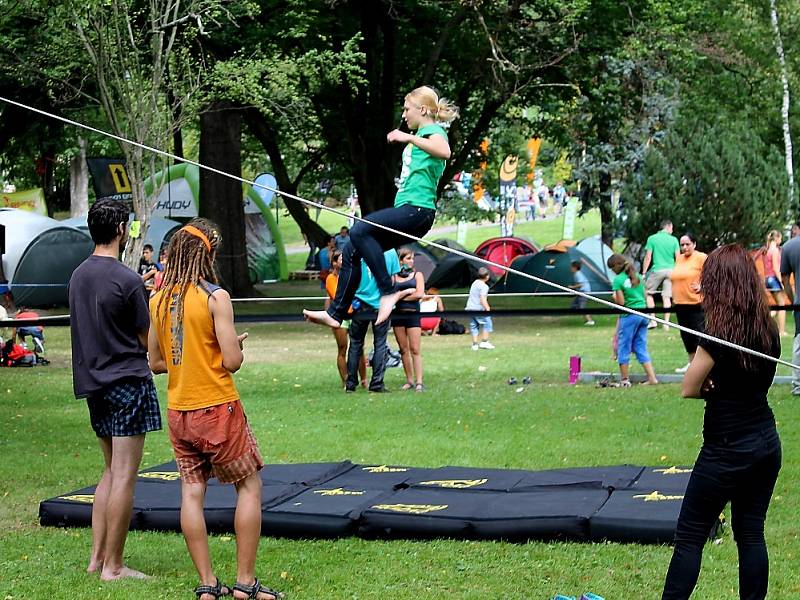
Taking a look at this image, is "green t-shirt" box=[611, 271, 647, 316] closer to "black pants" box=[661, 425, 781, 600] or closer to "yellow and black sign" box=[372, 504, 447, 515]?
"yellow and black sign" box=[372, 504, 447, 515]

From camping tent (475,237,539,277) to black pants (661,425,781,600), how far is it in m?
31.8

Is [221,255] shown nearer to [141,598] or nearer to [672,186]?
[672,186]

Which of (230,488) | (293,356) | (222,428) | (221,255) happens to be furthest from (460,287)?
(222,428)

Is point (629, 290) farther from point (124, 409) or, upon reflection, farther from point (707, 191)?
point (707, 191)

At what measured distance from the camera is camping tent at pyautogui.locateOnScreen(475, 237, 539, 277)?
36.7 metres

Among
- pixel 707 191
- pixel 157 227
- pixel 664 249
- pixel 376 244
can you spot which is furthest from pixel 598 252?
pixel 376 244

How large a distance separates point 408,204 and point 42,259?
75.6 feet

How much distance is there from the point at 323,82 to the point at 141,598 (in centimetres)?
2005

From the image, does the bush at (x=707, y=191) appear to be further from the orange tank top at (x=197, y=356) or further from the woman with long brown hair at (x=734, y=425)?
the orange tank top at (x=197, y=356)

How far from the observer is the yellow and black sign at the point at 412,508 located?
6680 mm

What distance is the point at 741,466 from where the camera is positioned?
4562mm

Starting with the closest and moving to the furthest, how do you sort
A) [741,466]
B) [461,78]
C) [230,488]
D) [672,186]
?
[741,466] → [230,488] → [672,186] → [461,78]

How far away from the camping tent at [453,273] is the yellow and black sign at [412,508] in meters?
25.3

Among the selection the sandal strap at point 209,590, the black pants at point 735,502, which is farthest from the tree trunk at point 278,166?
the black pants at point 735,502
